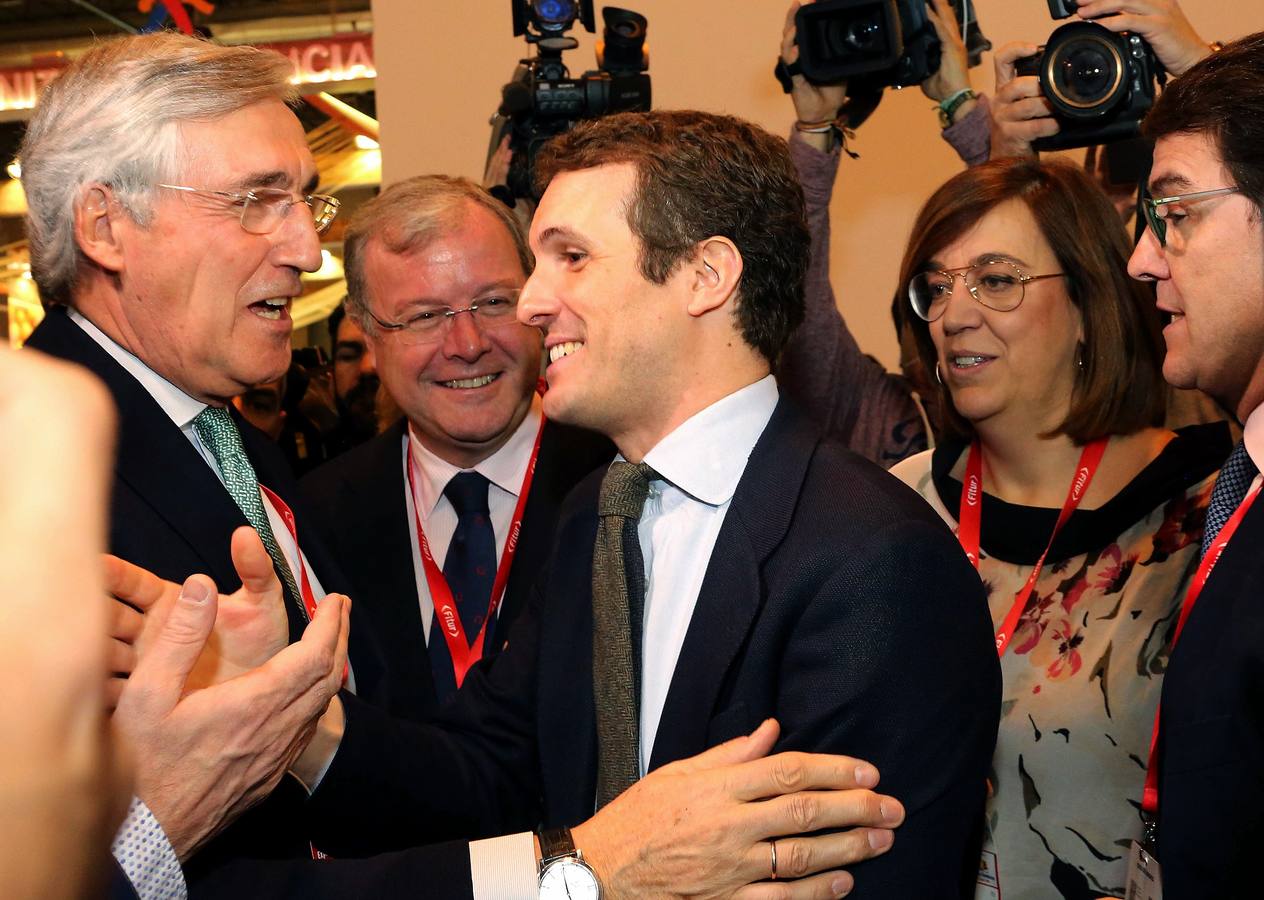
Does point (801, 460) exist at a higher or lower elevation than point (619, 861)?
higher

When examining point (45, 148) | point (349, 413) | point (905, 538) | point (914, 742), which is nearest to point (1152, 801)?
point (914, 742)

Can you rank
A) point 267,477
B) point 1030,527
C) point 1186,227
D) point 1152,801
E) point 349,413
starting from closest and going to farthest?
point 1152,801
point 1186,227
point 267,477
point 1030,527
point 349,413

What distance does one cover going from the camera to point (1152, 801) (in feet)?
5.65

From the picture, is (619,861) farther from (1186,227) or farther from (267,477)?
(1186,227)

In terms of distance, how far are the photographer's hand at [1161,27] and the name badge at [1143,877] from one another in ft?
5.60

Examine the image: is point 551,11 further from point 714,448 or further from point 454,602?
point 714,448

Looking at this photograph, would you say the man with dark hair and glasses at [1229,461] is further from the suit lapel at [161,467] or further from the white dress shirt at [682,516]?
the suit lapel at [161,467]

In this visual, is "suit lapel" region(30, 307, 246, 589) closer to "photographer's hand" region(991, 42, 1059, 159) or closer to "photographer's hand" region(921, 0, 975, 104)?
"photographer's hand" region(991, 42, 1059, 159)

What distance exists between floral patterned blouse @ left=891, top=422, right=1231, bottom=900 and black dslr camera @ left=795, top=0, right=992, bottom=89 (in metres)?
1.18

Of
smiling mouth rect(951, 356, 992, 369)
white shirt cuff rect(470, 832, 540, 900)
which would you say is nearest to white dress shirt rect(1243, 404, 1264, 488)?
smiling mouth rect(951, 356, 992, 369)

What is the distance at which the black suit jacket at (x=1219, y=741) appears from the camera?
148 centimetres

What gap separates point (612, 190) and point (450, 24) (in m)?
4.02

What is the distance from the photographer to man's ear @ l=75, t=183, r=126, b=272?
1.95 metres

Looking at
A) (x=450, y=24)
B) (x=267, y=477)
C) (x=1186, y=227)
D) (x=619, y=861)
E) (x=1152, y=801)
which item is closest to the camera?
(x=619, y=861)
